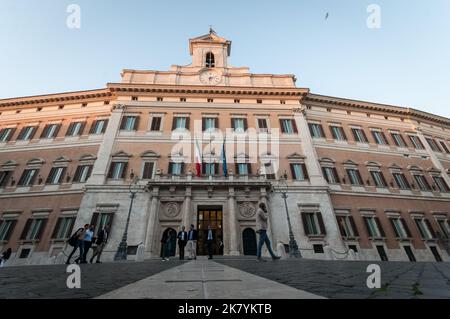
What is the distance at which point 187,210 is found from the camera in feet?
51.2

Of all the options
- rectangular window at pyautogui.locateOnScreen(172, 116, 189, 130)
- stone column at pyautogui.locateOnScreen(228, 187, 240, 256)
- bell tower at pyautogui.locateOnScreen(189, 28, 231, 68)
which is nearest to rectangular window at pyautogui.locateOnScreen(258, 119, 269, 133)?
rectangular window at pyautogui.locateOnScreen(172, 116, 189, 130)

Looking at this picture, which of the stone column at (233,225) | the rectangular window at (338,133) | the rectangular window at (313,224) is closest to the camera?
the stone column at (233,225)

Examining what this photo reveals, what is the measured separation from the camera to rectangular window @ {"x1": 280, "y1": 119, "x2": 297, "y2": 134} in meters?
20.4

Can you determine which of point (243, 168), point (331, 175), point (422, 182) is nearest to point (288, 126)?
point (331, 175)

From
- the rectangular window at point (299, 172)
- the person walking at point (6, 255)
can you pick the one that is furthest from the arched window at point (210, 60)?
the person walking at point (6, 255)

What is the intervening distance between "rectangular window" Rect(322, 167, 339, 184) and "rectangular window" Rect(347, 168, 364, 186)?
1.31m

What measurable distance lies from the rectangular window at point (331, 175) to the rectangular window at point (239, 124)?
761 cm

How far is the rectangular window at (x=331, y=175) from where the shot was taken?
18484 millimetres

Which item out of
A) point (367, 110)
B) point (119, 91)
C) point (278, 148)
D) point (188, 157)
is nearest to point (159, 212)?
point (188, 157)

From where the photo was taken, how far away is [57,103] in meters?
21.8

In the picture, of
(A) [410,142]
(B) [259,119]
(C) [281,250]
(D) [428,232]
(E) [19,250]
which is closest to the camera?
(C) [281,250]

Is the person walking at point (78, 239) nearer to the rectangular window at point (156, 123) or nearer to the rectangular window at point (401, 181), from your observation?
the rectangular window at point (156, 123)
